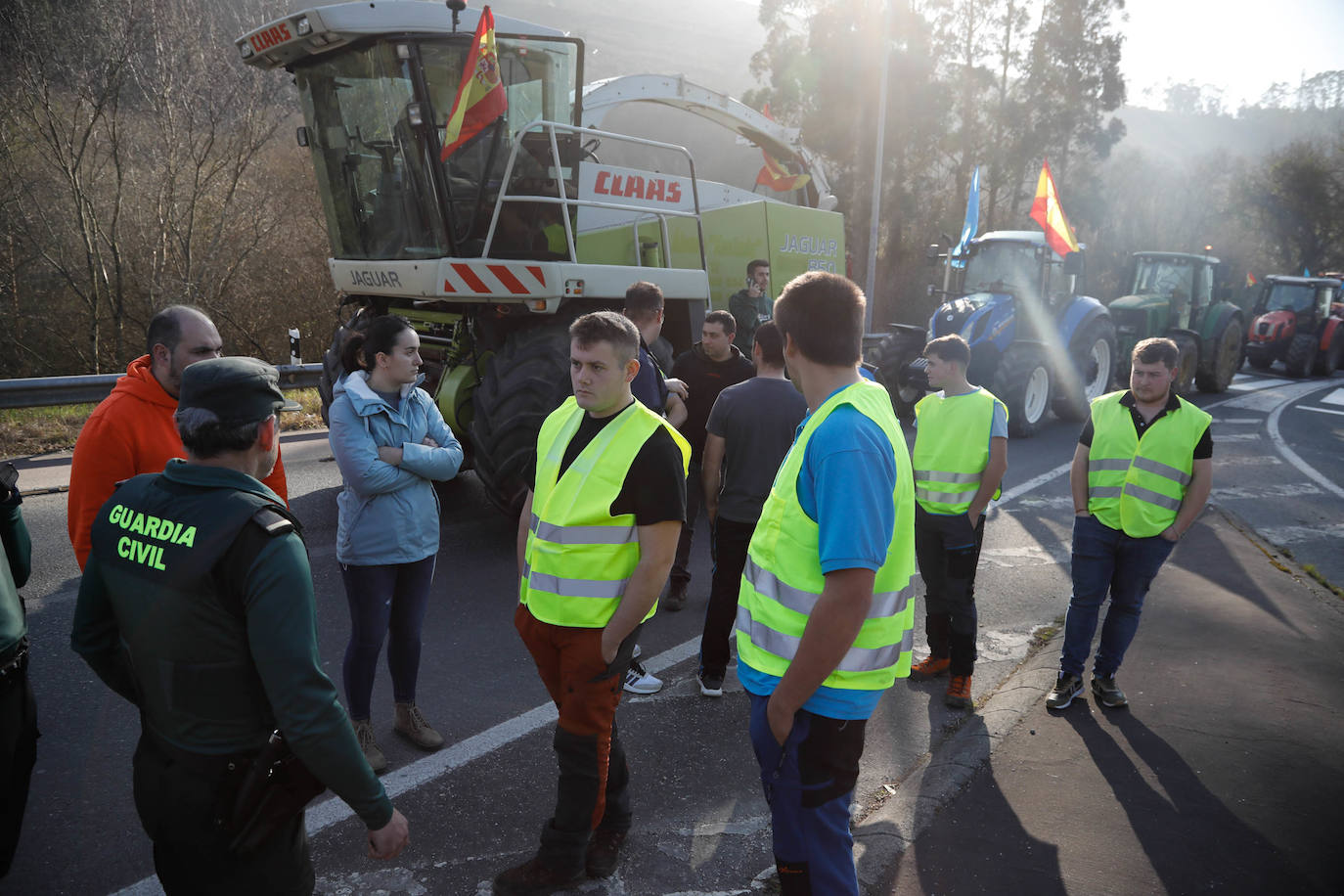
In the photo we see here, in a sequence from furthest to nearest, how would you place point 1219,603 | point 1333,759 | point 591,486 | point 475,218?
point 475,218
point 1219,603
point 1333,759
point 591,486

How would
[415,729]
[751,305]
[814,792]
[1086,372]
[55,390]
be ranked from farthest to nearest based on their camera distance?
[1086,372] < [55,390] < [751,305] < [415,729] < [814,792]

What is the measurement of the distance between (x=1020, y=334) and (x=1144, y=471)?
8.13 metres

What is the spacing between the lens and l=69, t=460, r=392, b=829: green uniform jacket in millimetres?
1781

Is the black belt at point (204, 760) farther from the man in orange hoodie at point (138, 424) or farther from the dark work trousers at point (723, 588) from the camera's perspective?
the dark work trousers at point (723, 588)

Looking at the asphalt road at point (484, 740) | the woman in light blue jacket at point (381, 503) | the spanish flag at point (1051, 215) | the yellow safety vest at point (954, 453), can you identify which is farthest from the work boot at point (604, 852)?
the spanish flag at point (1051, 215)

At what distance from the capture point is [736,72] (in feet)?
375

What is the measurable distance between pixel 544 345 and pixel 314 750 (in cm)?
455

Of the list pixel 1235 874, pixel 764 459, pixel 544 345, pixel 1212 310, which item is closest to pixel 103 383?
pixel 544 345

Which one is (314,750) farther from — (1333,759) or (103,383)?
(103,383)

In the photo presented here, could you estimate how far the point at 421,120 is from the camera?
642cm

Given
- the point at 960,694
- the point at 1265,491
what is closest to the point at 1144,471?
the point at 960,694

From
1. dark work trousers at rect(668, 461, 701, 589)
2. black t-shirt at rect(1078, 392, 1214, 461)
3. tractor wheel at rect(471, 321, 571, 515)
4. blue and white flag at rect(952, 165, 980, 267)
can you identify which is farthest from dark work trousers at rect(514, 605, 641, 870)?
blue and white flag at rect(952, 165, 980, 267)

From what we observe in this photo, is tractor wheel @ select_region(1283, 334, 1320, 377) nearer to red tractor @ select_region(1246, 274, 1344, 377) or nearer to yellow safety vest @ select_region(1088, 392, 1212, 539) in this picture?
red tractor @ select_region(1246, 274, 1344, 377)

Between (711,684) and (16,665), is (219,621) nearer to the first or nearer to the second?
(16,665)
